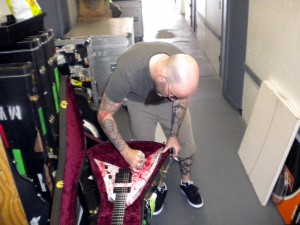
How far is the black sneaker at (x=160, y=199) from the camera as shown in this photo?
1.89 m

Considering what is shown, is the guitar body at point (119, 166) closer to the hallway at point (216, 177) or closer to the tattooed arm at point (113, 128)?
the tattooed arm at point (113, 128)

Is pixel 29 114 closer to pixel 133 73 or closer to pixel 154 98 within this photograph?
pixel 133 73

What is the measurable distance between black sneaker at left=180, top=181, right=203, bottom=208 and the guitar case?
16.8 inches

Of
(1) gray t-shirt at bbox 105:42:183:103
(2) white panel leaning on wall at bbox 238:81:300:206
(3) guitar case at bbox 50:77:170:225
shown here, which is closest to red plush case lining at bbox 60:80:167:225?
(3) guitar case at bbox 50:77:170:225

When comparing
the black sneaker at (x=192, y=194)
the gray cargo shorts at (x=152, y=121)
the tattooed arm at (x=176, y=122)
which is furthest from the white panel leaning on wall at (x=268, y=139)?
the tattooed arm at (x=176, y=122)

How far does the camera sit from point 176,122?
174 cm

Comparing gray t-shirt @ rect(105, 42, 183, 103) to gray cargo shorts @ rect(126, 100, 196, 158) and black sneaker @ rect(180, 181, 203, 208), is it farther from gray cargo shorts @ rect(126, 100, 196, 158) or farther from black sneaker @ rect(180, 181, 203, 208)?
black sneaker @ rect(180, 181, 203, 208)

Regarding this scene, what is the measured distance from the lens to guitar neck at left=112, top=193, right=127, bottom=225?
52.6 inches

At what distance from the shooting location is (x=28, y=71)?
1.21 metres

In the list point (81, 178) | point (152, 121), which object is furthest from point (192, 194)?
point (81, 178)

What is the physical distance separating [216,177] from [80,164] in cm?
105

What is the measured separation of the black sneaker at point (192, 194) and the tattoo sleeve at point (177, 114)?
0.44m

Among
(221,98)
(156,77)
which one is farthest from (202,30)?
(156,77)

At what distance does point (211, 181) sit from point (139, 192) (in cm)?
83
